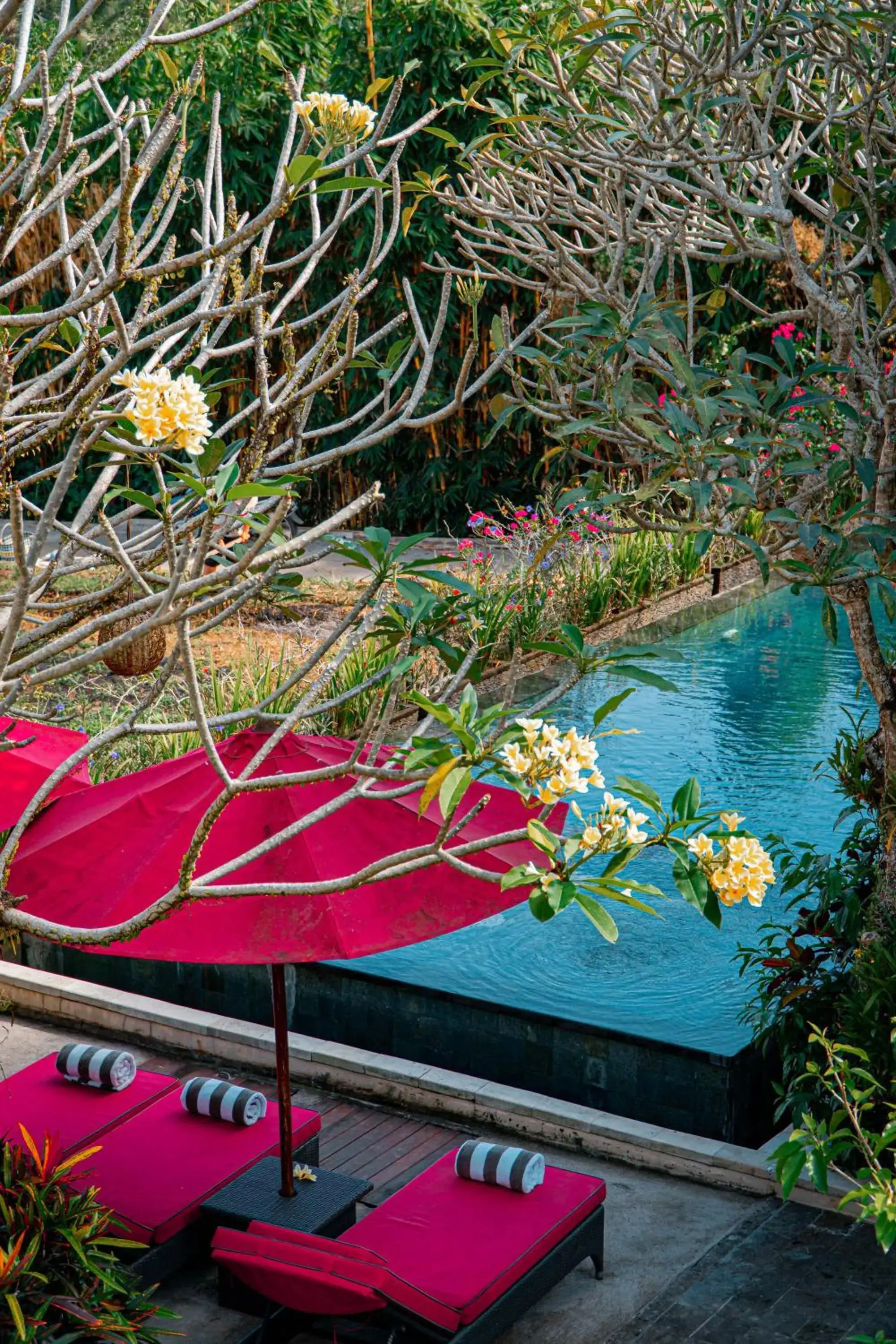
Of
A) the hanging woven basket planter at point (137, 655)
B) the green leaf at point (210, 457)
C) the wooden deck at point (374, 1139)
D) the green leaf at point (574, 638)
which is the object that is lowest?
the wooden deck at point (374, 1139)

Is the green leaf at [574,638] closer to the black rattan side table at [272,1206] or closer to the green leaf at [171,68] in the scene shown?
the green leaf at [171,68]

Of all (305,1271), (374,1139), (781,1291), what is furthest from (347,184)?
(374,1139)

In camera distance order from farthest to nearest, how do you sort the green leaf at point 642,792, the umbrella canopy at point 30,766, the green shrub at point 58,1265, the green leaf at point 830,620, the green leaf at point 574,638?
the umbrella canopy at point 30,766 < the green leaf at point 830,620 < the green shrub at point 58,1265 < the green leaf at point 574,638 < the green leaf at point 642,792

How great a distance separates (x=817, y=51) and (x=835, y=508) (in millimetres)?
1928

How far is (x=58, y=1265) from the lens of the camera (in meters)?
4.19

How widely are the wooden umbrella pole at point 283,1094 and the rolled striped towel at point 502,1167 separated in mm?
566

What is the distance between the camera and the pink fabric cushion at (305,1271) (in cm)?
402

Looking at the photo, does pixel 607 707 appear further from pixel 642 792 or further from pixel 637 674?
pixel 642 792

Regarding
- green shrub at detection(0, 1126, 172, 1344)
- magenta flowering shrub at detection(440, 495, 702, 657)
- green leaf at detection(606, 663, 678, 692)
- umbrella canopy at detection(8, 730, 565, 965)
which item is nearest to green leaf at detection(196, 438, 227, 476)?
green leaf at detection(606, 663, 678, 692)

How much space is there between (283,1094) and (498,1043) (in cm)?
146

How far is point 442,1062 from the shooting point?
20.7ft

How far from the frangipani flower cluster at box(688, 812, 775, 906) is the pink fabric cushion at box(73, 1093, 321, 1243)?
284 centimetres

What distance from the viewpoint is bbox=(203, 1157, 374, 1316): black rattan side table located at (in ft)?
15.3

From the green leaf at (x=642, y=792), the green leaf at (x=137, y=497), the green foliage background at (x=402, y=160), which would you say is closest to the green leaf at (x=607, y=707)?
the green leaf at (x=642, y=792)
